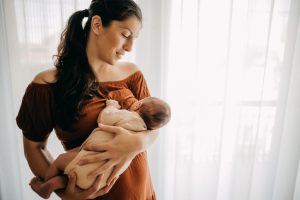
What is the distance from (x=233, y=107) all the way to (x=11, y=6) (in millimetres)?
1533

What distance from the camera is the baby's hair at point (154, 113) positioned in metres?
0.82

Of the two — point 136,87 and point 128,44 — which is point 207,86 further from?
point 128,44

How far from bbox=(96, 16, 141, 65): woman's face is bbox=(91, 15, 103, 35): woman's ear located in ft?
0.04

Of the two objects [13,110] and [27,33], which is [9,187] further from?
[27,33]

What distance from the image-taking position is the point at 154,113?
825 millimetres

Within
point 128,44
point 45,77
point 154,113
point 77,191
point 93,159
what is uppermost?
point 128,44

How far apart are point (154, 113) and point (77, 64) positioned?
38 centimetres

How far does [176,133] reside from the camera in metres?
1.50

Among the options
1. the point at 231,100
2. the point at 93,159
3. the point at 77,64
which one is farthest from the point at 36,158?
the point at 231,100

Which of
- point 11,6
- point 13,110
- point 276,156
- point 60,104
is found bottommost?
point 276,156

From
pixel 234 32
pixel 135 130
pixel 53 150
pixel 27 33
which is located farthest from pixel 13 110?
pixel 234 32

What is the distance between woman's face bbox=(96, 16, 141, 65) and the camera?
81cm

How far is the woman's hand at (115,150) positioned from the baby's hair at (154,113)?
0.32 feet

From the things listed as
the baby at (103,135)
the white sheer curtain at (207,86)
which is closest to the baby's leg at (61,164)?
the baby at (103,135)
